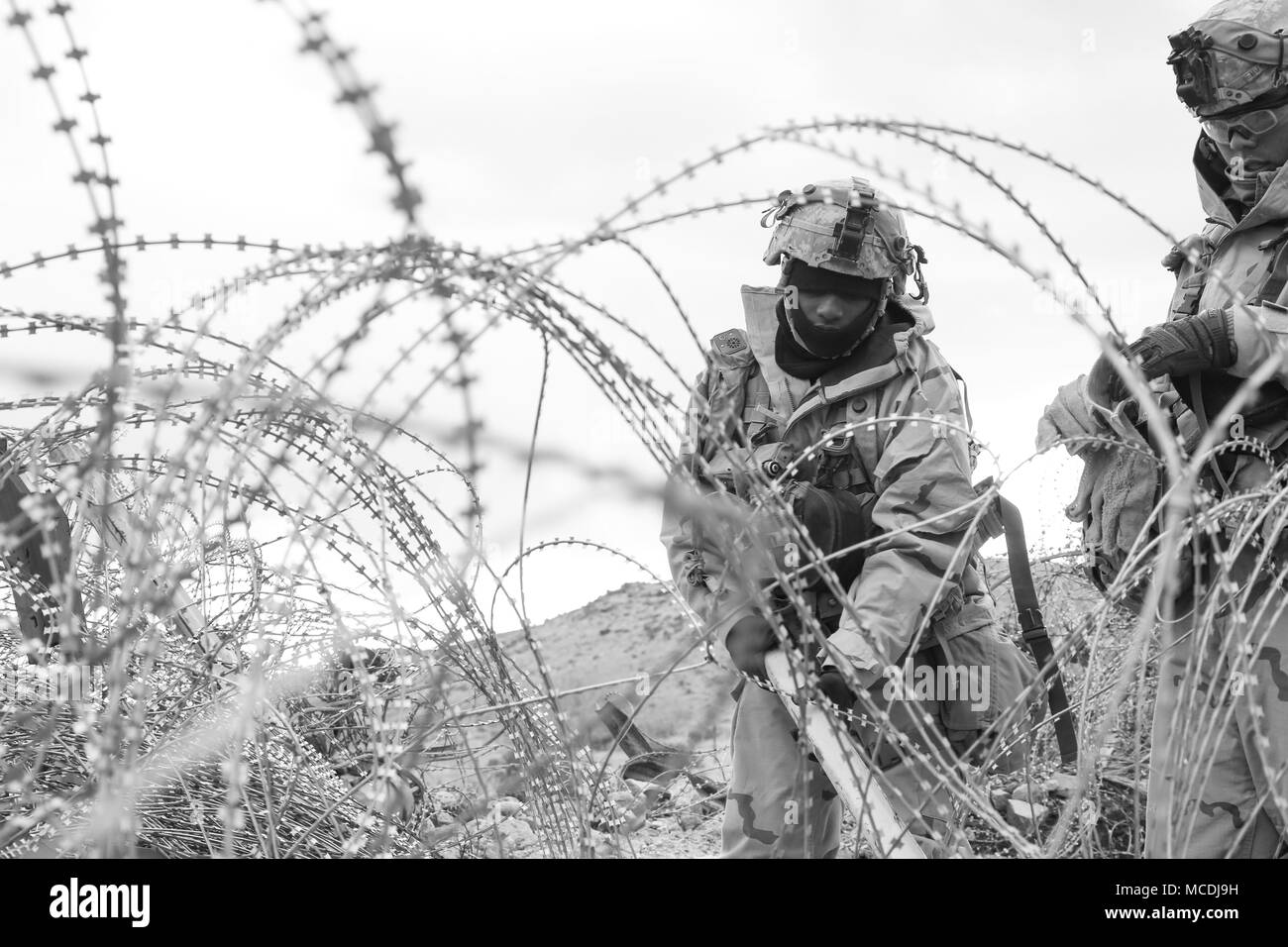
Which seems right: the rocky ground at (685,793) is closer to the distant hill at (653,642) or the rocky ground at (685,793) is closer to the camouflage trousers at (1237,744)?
the distant hill at (653,642)

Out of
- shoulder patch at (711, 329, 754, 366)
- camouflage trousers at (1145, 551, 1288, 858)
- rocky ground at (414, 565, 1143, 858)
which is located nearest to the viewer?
rocky ground at (414, 565, 1143, 858)

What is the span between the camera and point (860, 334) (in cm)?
322

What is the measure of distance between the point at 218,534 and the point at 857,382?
1.44 meters

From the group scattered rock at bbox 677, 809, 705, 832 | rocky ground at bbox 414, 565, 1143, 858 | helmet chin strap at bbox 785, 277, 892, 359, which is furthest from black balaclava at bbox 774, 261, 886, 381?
scattered rock at bbox 677, 809, 705, 832

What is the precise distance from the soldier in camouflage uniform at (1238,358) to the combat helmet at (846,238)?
637mm

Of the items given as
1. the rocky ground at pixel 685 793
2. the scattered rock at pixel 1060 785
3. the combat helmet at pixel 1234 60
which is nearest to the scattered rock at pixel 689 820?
the rocky ground at pixel 685 793

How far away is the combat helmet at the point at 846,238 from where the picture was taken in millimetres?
3158

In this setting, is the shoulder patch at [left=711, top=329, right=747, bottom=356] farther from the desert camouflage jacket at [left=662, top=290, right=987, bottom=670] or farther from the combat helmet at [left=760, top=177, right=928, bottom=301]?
the combat helmet at [left=760, top=177, right=928, bottom=301]

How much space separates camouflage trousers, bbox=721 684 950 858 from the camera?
3.09m

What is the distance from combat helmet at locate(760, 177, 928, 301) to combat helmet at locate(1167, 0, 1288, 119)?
69 centimetres

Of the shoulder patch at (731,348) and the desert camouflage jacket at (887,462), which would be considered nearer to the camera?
the desert camouflage jacket at (887,462)
